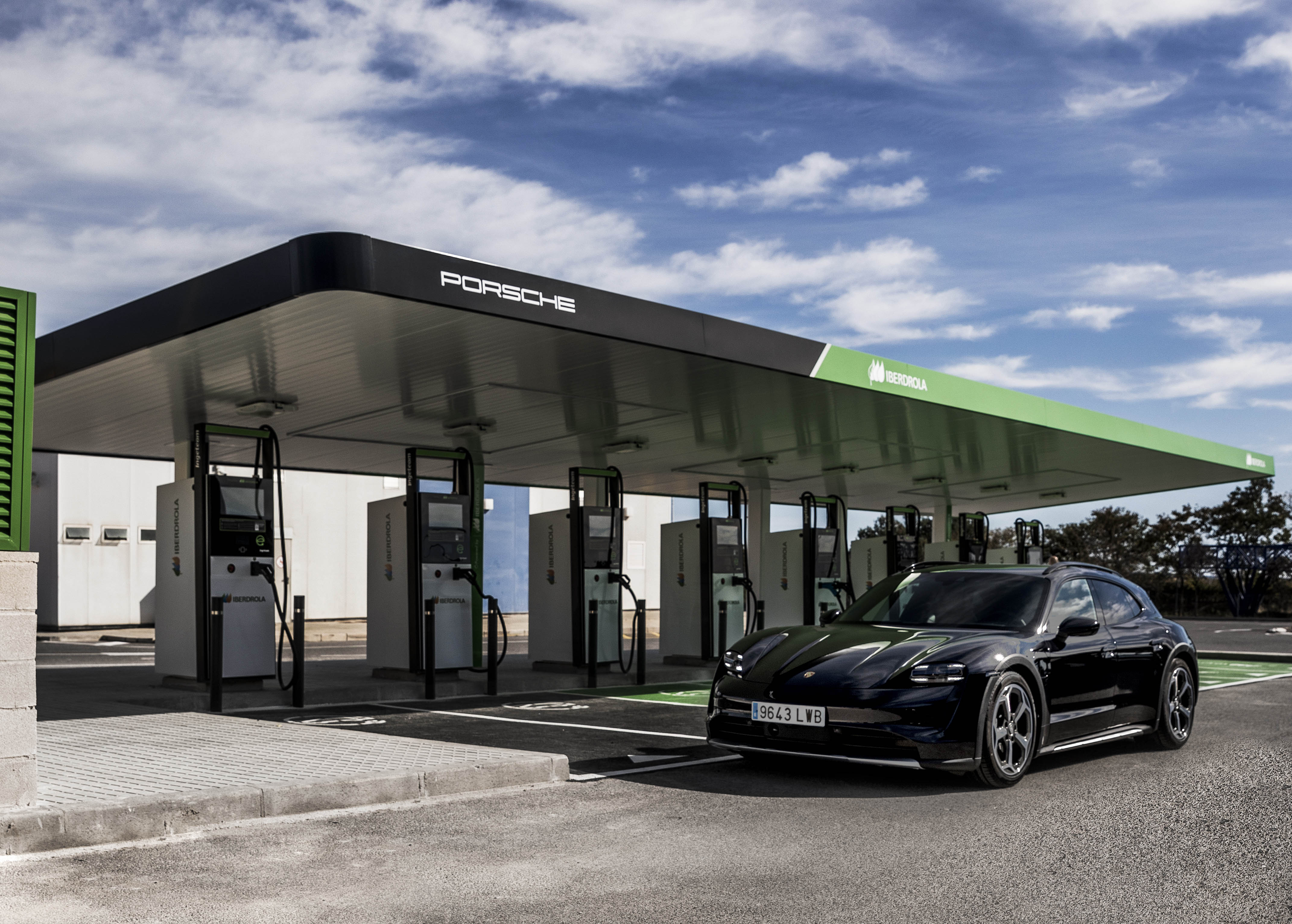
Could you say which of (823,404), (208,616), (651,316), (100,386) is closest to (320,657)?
(208,616)

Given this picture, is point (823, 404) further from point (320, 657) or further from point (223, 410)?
point (320, 657)

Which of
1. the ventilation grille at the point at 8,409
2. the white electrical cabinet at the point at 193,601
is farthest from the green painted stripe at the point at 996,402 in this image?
the ventilation grille at the point at 8,409

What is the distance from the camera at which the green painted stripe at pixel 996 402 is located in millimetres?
12164

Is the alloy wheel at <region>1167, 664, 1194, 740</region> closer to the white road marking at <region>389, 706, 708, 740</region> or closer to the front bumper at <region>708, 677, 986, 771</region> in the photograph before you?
the front bumper at <region>708, 677, 986, 771</region>

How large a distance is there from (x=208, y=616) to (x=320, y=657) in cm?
830

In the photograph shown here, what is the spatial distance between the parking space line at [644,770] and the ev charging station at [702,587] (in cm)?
881

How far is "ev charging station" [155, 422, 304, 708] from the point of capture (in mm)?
12602

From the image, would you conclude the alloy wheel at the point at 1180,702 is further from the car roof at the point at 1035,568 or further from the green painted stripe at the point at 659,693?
the green painted stripe at the point at 659,693

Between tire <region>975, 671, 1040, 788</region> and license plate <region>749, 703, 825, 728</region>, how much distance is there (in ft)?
2.93

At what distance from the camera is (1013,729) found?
23.4 feet

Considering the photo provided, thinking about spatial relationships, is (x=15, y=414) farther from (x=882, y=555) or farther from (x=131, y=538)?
(x=131, y=538)

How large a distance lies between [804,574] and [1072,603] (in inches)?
432

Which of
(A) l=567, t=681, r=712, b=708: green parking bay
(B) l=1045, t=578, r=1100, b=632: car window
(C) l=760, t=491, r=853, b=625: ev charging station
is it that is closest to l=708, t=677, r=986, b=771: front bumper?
(B) l=1045, t=578, r=1100, b=632: car window

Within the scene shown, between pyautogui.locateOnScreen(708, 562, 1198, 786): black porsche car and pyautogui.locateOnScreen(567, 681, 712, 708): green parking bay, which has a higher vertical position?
pyautogui.locateOnScreen(708, 562, 1198, 786): black porsche car
